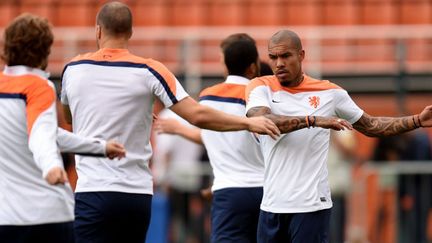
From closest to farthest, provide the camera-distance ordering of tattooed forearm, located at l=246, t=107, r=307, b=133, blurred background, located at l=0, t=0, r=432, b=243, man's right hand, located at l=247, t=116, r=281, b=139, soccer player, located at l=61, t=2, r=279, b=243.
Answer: man's right hand, located at l=247, t=116, r=281, b=139
tattooed forearm, located at l=246, t=107, r=307, b=133
soccer player, located at l=61, t=2, r=279, b=243
blurred background, located at l=0, t=0, r=432, b=243

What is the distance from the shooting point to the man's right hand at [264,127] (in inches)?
301

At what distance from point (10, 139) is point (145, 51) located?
46.0 feet

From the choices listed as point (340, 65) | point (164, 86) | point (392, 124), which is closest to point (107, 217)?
point (164, 86)

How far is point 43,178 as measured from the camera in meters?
6.93

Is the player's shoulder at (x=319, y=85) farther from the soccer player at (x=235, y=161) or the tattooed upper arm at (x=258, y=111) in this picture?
the soccer player at (x=235, y=161)

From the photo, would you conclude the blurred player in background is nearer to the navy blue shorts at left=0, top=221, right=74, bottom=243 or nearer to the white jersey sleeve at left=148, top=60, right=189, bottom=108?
the white jersey sleeve at left=148, top=60, right=189, bottom=108

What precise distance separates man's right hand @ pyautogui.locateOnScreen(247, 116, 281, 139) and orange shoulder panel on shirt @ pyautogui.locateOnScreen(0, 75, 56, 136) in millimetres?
1340

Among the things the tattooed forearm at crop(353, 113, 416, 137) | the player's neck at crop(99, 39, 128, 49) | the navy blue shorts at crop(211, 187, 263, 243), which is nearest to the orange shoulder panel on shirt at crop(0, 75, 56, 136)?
the player's neck at crop(99, 39, 128, 49)

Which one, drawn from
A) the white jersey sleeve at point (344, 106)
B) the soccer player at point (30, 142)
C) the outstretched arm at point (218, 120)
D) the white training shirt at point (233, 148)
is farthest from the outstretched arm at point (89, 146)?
the white training shirt at point (233, 148)

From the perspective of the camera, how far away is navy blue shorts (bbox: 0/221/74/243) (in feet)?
22.7

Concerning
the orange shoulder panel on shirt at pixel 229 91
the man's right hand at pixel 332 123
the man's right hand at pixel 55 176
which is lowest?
the orange shoulder panel on shirt at pixel 229 91

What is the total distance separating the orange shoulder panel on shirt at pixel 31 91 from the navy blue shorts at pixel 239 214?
2.88 metres

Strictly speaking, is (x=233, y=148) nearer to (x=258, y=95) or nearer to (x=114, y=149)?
(x=258, y=95)

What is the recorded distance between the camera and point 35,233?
22.7 ft
